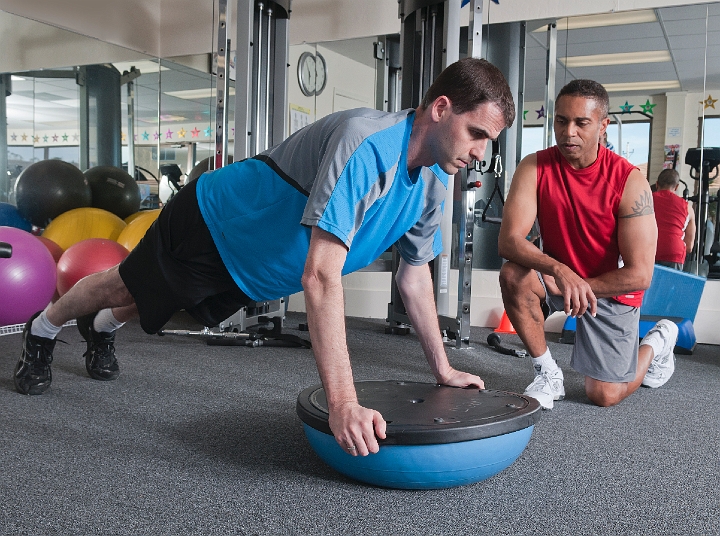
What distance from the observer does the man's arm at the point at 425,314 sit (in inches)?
68.9

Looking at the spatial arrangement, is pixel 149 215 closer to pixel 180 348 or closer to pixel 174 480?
pixel 180 348

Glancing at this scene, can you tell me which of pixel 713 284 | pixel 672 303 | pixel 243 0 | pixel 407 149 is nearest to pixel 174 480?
pixel 407 149

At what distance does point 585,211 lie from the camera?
2.32 meters

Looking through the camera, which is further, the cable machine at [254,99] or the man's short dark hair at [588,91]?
the cable machine at [254,99]

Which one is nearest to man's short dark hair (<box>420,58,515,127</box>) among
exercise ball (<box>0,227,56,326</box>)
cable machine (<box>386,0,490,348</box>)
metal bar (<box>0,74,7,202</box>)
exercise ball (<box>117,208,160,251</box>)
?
cable machine (<box>386,0,490,348</box>)

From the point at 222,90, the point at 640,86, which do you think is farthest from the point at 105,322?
the point at 640,86

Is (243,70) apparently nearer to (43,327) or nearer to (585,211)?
(43,327)

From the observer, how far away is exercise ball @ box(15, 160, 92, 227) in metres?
4.04

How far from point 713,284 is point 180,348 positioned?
3180 mm

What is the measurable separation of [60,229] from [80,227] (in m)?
0.12

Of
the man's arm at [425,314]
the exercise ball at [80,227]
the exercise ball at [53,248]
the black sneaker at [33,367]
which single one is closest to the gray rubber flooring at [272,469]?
the black sneaker at [33,367]

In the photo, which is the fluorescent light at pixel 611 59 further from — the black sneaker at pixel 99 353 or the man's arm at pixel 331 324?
the man's arm at pixel 331 324

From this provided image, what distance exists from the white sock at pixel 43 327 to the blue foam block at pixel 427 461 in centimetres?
114

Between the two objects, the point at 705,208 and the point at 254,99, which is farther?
the point at 705,208
